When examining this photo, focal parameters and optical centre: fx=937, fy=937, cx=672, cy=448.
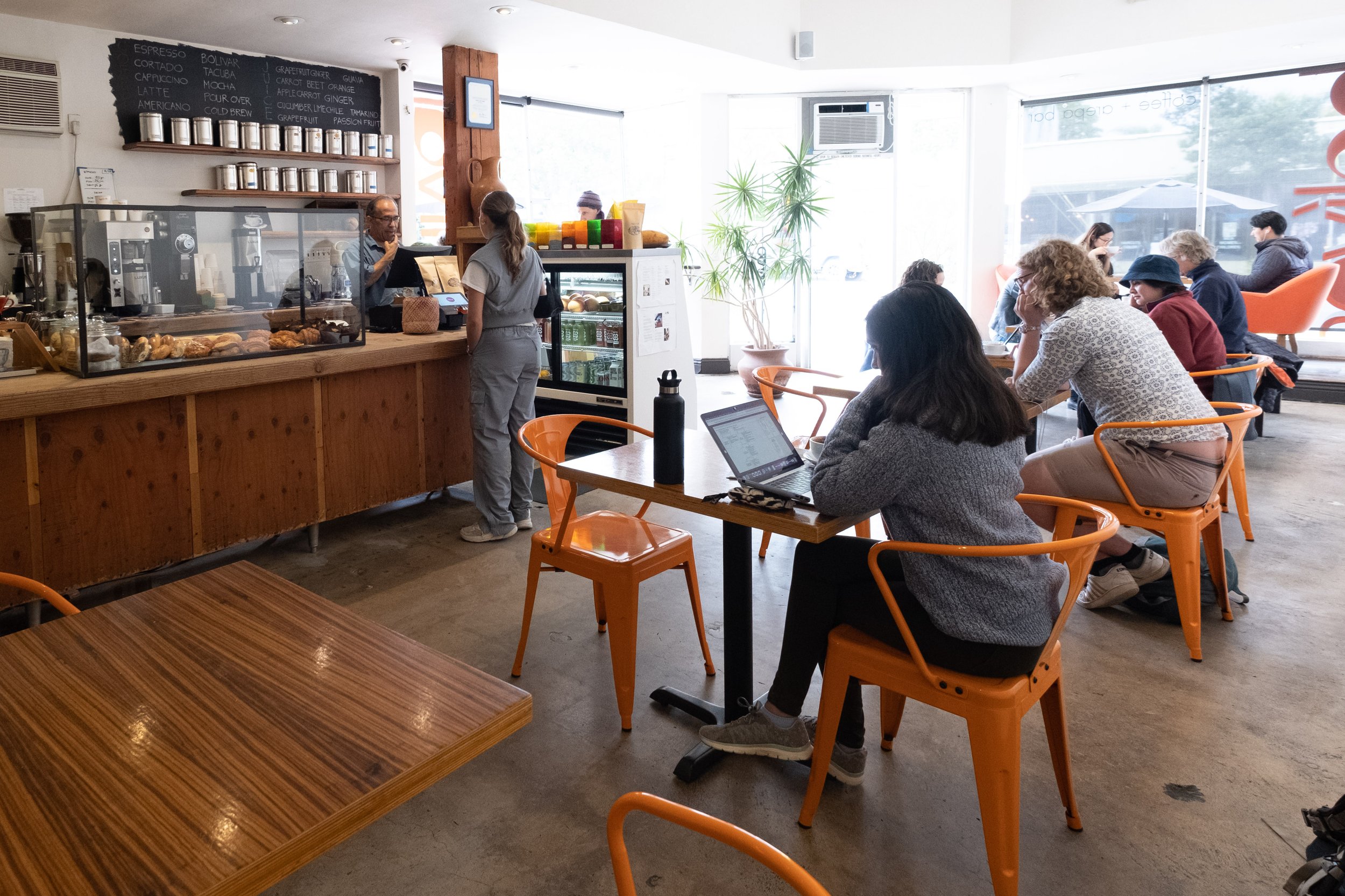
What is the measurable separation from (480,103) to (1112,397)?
4.66 meters

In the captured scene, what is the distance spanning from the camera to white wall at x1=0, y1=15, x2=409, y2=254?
5719 mm

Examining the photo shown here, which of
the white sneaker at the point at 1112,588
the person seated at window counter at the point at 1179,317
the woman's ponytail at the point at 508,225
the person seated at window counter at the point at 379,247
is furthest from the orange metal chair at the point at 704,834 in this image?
the person seated at window counter at the point at 379,247

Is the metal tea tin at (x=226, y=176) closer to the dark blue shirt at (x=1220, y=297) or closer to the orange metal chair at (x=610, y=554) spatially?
the orange metal chair at (x=610, y=554)

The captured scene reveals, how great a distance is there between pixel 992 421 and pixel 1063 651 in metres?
1.55

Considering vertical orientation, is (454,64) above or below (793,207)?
above

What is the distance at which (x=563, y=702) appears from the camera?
2775mm

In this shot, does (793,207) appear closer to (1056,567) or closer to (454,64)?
(454,64)

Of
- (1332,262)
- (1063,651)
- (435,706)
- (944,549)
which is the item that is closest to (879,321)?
(944,549)

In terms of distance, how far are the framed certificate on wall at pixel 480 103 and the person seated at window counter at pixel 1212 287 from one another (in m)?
4.27

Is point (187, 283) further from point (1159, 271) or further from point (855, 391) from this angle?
point (1159, 271)

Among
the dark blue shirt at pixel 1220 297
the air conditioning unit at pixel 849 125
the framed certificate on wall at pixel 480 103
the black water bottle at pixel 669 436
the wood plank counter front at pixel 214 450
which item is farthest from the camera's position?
the air conditioning unit at pixel 849 125

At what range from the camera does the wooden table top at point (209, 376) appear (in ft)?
9.88

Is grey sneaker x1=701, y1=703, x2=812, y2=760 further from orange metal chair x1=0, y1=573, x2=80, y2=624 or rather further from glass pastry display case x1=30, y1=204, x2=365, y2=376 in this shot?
glass pastry display case x1=30, y1=204, x2=365, y2=376

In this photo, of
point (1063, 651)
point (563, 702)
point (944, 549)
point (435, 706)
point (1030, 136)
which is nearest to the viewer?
point (435, 706)
